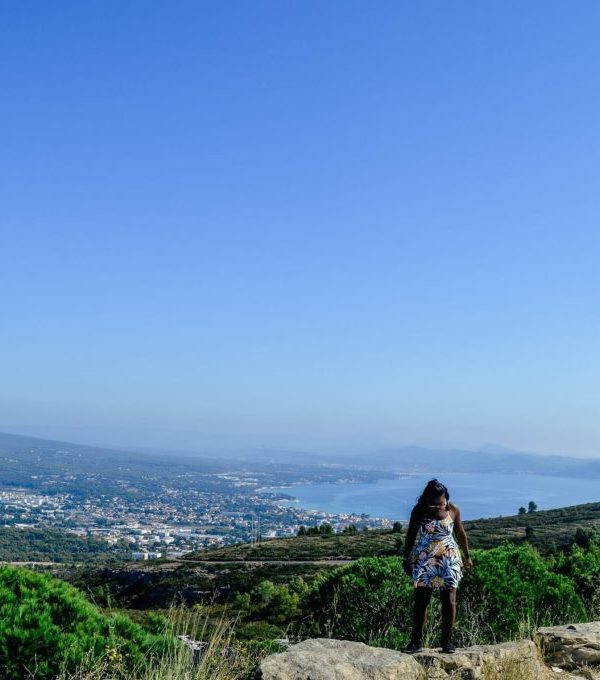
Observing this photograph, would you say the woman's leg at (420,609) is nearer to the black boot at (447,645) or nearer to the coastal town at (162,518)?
the black boot at (447,645)

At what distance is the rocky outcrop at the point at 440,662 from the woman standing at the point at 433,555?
39 cm

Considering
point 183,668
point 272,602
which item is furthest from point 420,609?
point 272,602

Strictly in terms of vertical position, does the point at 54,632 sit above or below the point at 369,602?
above

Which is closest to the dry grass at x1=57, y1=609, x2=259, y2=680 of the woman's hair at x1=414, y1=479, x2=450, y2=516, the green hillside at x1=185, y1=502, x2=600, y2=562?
the woman's hair at x1=414, y1=479, x2=450, y2=516

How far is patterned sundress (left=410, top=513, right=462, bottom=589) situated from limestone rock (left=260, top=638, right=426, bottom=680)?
0.93 meters

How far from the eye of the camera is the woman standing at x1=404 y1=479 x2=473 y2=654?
5918 mm

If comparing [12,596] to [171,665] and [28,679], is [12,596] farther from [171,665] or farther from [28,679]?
[171,665]

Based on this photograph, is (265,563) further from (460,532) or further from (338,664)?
(338,664)

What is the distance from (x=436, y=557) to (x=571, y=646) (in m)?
1.63

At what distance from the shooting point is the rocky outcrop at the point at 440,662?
182 inches

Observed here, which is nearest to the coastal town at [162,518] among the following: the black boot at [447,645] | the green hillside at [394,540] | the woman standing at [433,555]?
the green hillside at [394,540]

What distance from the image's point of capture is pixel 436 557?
596 cm

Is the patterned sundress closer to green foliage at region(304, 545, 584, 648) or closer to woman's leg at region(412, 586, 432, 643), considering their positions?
woman's leg at region(412, 586, 432, 643)

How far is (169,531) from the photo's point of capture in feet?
344
